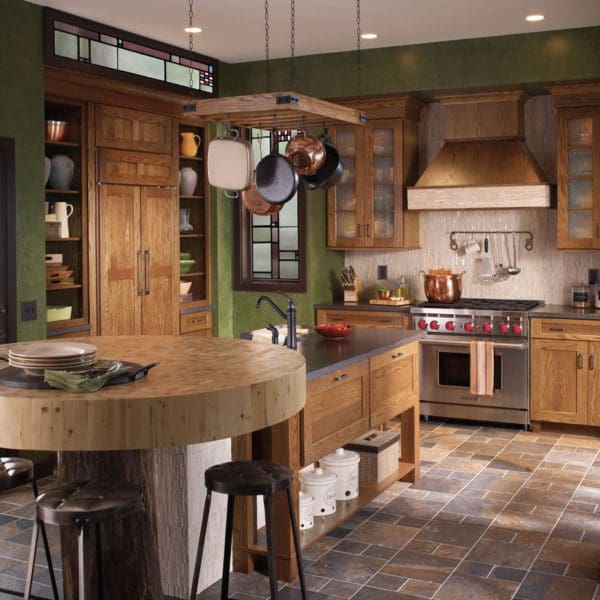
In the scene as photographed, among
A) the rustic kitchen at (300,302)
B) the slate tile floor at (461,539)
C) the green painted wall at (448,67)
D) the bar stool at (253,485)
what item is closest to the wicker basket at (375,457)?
→ the rustic kitchen at (300,302)

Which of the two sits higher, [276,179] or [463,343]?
[276,179]

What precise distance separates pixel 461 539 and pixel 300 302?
3497 mm

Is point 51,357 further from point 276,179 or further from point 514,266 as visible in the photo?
point 514,266

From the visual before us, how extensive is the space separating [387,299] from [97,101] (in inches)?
111

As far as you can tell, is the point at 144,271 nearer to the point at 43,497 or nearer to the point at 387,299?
the point at 387,299

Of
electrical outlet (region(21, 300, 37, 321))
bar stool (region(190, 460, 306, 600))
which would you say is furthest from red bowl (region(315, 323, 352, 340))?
electrical outlet (region(21, 300, 37, 321))

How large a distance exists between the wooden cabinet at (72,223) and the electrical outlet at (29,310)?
0.41m

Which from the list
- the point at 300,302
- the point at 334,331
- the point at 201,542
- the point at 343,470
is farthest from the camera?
the point at 300,302

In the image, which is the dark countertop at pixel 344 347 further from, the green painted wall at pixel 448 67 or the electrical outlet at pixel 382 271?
the electrical outlet at pixel 382 271

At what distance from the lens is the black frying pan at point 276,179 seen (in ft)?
15.1

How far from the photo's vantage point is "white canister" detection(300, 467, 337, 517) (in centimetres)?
462

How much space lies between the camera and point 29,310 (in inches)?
224

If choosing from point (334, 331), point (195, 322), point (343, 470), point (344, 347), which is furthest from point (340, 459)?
point (195, 322)

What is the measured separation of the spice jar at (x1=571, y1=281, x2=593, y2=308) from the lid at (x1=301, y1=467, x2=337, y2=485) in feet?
10.7
